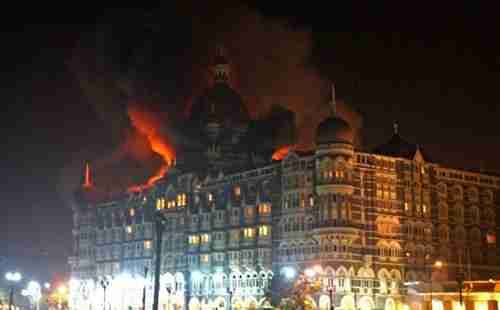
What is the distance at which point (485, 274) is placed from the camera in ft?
486

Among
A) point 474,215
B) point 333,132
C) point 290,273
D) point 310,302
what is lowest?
point 310,302

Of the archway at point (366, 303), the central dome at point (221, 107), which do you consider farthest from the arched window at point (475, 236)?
the central dome at point (221, 107)

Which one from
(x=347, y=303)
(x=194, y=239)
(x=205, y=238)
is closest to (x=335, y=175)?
(x=347, y=303)

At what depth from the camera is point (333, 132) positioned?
13262cm

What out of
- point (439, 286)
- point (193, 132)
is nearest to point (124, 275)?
point (193, 132)

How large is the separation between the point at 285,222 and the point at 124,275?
170 feet

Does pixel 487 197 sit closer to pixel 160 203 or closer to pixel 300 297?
pixel 300 297

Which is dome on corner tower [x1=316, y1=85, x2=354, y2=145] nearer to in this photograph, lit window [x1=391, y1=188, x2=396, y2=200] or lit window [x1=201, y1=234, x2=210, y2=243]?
lit window [x1=391, y1=188, x2=396, y2=200]

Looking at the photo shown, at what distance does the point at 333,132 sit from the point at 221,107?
5176 centimetres

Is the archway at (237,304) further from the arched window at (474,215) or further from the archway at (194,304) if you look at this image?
the arched window at (474,215)

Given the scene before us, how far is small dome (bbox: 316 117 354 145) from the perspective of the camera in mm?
132500

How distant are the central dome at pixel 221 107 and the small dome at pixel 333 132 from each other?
4652cm

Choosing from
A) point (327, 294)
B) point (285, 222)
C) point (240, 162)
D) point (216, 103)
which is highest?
point (216, 103)

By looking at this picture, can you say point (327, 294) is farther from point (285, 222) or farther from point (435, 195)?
point (435, 195)
